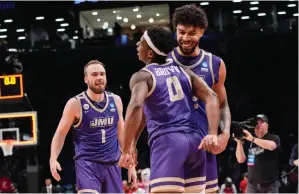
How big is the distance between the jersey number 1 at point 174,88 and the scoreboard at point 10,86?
1093 centimetres

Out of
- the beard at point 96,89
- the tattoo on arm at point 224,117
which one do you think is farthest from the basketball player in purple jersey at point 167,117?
the beard at point 96,89

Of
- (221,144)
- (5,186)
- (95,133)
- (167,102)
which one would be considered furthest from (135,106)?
(5,186)

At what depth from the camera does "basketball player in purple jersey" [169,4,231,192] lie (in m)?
4.61

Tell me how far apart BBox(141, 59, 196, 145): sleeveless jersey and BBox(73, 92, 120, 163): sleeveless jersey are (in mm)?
2329

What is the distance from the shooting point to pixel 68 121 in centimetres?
660

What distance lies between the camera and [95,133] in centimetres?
666

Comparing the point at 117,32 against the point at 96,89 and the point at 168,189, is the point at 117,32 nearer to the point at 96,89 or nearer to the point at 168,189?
the point at 96,89

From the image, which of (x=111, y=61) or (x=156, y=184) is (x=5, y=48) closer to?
(x=111, y=61)

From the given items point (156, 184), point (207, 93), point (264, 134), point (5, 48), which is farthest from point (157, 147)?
point (5, 48)

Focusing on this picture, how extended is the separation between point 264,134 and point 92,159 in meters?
3.52

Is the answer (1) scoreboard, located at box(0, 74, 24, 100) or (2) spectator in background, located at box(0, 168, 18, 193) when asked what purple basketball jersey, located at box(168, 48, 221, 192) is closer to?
(1) scoreboard, located at box(0, 74, 24, 100)

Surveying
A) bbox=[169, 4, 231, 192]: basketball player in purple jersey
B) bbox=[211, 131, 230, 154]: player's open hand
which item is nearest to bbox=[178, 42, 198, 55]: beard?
bbox=[169, 4, 231, 192]: basketball player in purple jersey

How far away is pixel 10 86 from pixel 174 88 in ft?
36.2

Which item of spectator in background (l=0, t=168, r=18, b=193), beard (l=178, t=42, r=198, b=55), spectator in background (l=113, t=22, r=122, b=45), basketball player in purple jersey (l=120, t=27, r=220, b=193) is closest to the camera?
basketball player in purple jersey (l=120, t=27, r=220, b=193)
